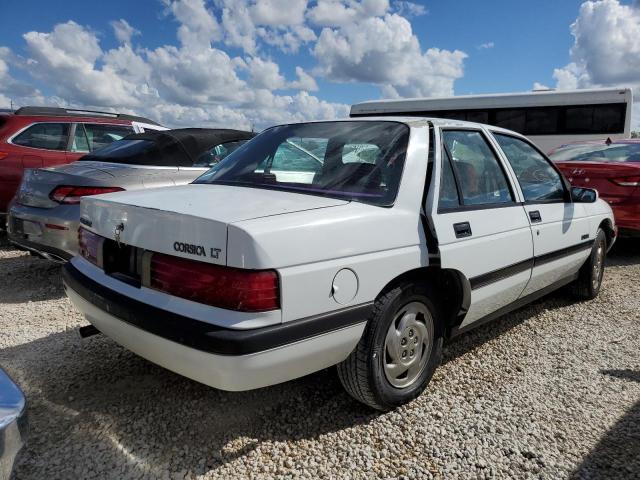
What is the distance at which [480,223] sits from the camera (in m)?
2.87

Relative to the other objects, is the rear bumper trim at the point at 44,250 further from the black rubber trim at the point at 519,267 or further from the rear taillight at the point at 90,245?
the black rubber trim at the point at 519,267

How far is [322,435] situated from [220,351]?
2.79 feet

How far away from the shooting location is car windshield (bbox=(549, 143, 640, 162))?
6.64m

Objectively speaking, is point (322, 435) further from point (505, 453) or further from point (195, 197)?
point (195, 197)

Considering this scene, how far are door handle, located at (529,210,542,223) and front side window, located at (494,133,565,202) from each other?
0.09m

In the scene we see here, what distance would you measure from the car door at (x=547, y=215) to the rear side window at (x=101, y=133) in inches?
200

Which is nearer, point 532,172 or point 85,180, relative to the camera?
point 532,172

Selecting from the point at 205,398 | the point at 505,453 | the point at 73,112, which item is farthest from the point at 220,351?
the point at 73,112

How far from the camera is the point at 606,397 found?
113 inches

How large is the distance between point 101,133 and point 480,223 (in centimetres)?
569

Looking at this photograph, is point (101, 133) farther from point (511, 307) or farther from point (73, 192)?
point (511, 307)

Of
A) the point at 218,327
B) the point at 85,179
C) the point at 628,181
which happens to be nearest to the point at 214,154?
the point at 85,179

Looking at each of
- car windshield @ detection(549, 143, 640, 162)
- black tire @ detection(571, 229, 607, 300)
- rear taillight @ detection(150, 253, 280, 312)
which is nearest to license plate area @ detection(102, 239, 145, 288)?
rear taillight @ detection(150, 253, 280, 312)

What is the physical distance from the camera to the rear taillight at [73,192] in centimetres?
435
